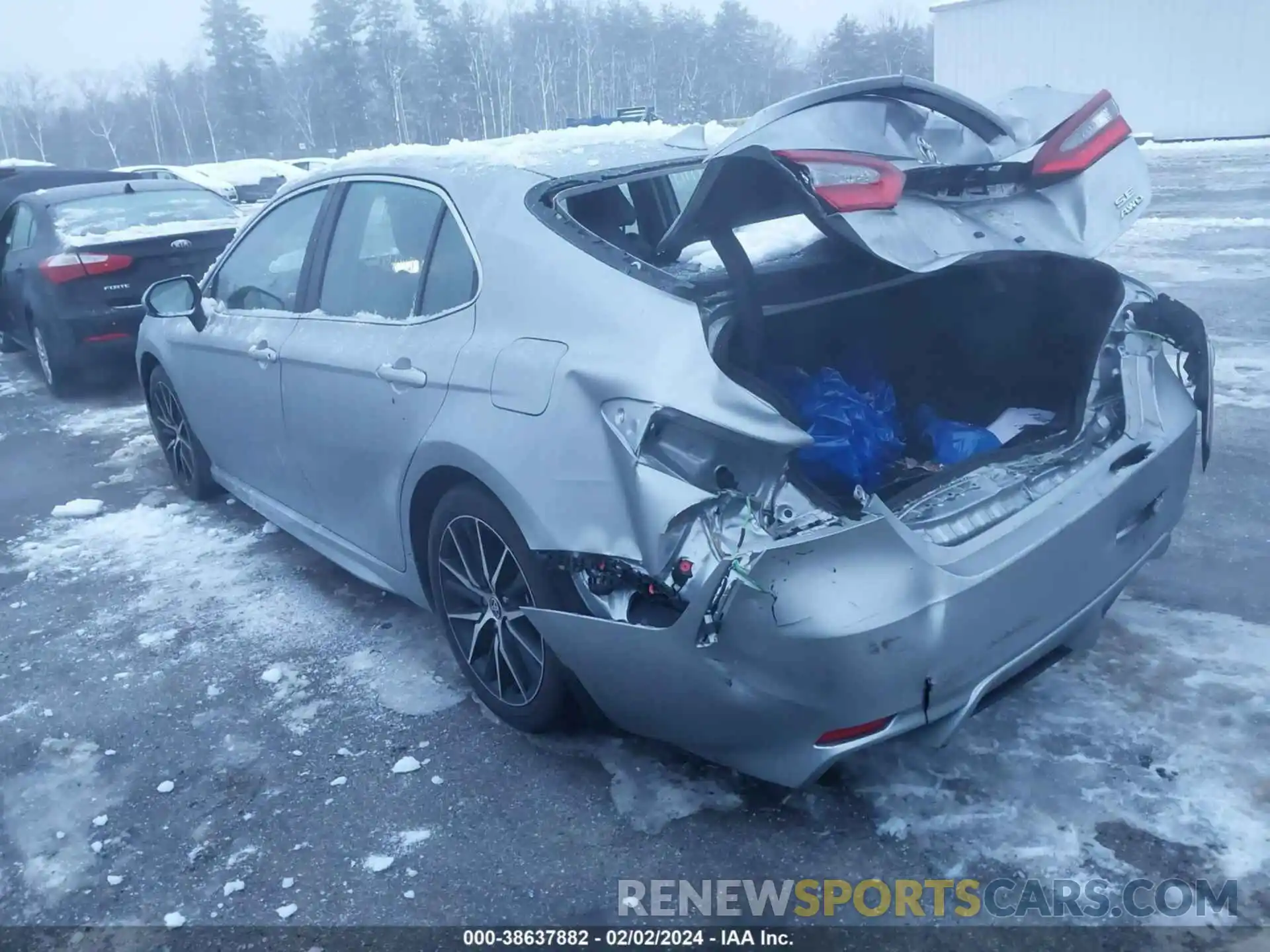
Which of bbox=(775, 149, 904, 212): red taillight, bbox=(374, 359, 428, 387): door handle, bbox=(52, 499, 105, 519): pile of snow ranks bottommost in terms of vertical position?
bbox=(52, 499, 105, 519): pile of snow

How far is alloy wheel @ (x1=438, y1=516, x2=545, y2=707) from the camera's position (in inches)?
116

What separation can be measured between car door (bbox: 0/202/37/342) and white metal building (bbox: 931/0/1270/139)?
2936 centimetres

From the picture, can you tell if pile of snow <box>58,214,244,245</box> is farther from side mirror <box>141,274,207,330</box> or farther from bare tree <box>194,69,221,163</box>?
bare tree <box>194,69,221,163</box>

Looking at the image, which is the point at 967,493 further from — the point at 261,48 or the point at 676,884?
the point at 261,48

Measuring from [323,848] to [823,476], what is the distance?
68.0 inches

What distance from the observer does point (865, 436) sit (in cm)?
290

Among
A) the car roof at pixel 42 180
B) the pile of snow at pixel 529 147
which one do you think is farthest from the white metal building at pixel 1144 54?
the pile of snow at pixel 529 147

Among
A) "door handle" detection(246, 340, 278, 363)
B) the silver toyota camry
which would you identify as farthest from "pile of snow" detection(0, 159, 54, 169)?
the silver toyota camry

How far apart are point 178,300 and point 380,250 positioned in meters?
1.64

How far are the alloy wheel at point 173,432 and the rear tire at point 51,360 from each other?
288 centimetres

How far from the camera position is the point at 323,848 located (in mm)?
2775

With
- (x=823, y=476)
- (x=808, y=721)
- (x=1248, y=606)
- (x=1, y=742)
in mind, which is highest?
(x=823, y=476)

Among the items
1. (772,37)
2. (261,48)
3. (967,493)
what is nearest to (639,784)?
(967,493)

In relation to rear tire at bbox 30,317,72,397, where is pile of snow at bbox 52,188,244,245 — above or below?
above
